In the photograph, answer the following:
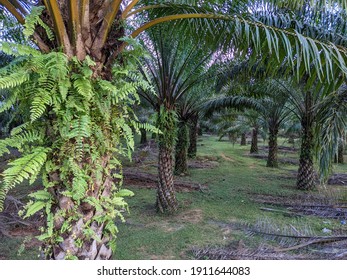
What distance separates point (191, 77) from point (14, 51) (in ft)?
17.6

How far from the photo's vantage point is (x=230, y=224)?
5.17 metres

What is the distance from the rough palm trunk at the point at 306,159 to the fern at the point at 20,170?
924 cm

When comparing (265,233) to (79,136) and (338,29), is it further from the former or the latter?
(338,29)

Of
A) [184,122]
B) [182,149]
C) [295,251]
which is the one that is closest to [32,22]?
[295,251]

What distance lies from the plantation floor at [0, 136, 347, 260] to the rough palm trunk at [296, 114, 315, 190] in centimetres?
51

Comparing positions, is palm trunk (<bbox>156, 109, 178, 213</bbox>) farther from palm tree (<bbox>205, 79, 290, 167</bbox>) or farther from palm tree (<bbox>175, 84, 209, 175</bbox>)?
palm tree (<bbox>175, 84, 209, 175</bbox>)

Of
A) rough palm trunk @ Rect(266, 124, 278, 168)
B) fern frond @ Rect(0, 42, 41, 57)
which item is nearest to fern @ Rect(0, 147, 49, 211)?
fern frond @ Rect(0, 42, 41, 57)

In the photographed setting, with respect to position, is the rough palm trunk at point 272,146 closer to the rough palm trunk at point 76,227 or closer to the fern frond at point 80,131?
the rough palm trunk at point 76,227

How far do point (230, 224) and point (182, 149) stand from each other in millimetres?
5782

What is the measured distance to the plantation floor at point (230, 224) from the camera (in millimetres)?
3523

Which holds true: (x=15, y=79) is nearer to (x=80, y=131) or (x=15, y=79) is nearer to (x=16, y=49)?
(x=16, y=49)

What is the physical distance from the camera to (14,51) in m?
1.78

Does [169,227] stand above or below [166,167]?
below

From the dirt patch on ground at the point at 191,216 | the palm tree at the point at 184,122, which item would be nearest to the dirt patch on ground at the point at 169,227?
the dirt patch on ground at the point at 191,216
